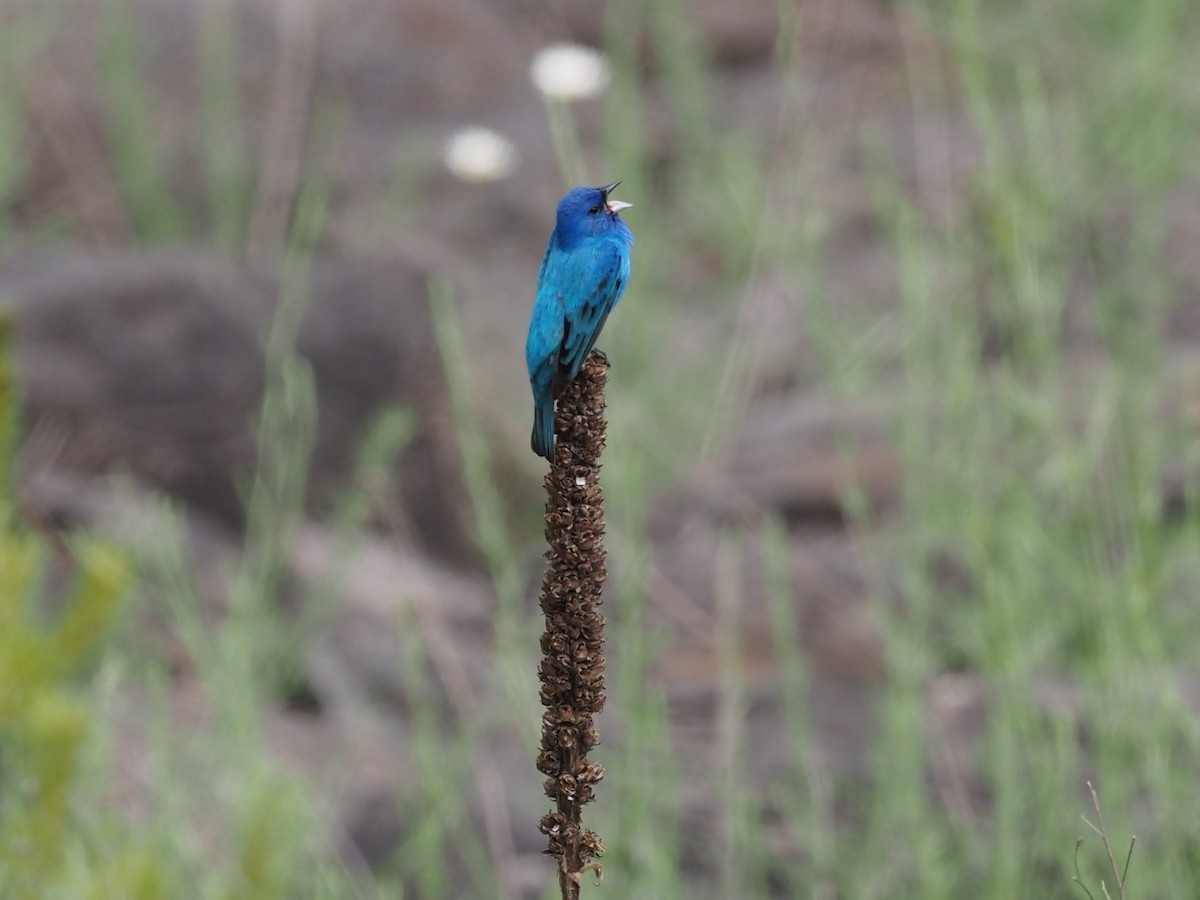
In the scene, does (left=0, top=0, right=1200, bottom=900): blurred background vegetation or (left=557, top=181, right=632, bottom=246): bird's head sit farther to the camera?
(left=0, top=0, right=1200, bottom=900): blurred background vegetation

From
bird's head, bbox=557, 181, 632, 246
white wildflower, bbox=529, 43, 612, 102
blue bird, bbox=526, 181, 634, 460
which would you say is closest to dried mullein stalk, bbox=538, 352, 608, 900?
blue bird, bbox=526, 181, 634, 460

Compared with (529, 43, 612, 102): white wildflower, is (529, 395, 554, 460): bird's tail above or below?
below

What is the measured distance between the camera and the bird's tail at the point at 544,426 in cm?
156

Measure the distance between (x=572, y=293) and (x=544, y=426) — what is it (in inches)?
6.4

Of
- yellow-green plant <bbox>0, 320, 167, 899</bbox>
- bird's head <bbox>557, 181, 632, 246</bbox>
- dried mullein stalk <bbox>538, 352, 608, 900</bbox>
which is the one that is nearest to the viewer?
dried mullein stalk <bbox>538, 352, 608, 900</bbox>

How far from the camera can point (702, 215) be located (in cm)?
769

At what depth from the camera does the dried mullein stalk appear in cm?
131

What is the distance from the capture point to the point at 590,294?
5.50 feet

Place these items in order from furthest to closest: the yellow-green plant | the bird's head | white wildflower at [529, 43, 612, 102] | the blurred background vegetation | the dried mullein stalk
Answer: white wildflower at [529, 43, 612, 102] < the blurred background vegetation < the yellow-green plant < the bird's head < the dried mullein stalk

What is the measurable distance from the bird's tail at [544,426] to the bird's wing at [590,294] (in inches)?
1.8

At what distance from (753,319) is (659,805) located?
13.5ft

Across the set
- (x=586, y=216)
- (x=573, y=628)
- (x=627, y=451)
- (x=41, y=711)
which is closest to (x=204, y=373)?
(x=627, y=451)

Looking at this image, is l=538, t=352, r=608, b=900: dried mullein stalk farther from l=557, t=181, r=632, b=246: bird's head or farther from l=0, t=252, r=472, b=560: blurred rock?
l=0, t=252, r=472, b=560: blurred rock

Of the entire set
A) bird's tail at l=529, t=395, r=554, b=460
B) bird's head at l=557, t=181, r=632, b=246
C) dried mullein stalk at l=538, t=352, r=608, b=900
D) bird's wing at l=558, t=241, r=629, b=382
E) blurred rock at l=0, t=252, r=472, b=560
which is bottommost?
dried mullein stalk at l=538, t=352, r=608, b=900
